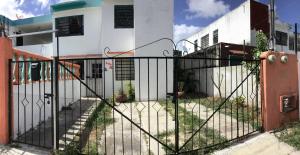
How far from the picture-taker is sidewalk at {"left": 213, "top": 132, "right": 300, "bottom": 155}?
5.04 meters

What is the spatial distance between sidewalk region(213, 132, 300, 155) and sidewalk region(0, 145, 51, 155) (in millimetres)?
3031

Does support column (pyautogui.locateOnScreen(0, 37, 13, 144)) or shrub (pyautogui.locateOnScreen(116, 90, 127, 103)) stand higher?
support column (pyautogui.locateOnScreen(0, 37, 13, 144))

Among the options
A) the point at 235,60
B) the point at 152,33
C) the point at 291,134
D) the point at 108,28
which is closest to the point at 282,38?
the point at 152,33

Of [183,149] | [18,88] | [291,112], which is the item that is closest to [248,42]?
[291,112]

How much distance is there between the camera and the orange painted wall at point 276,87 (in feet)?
20.1

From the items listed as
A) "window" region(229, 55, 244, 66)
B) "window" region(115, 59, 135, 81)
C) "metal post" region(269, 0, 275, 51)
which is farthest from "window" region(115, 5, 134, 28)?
"metal post" region(269, 0, 275, 51)

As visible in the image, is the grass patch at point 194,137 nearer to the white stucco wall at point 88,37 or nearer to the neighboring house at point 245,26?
the neighboring house at point 245,26

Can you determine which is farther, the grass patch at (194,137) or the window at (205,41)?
the window at (205,41)

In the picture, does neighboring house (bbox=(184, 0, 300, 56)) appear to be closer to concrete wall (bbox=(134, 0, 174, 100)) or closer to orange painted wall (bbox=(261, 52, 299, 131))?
concrete wall (bbox=(134, 0, 174, 100))

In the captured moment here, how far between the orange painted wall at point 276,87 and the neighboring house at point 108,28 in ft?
18.6

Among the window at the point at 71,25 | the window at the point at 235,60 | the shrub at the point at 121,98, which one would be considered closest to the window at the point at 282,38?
the window at the point at 235,60

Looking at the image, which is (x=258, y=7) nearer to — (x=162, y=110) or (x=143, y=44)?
(x=143, y=44)

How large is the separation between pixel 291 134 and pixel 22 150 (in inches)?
201

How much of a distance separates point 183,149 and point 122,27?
1089cm
